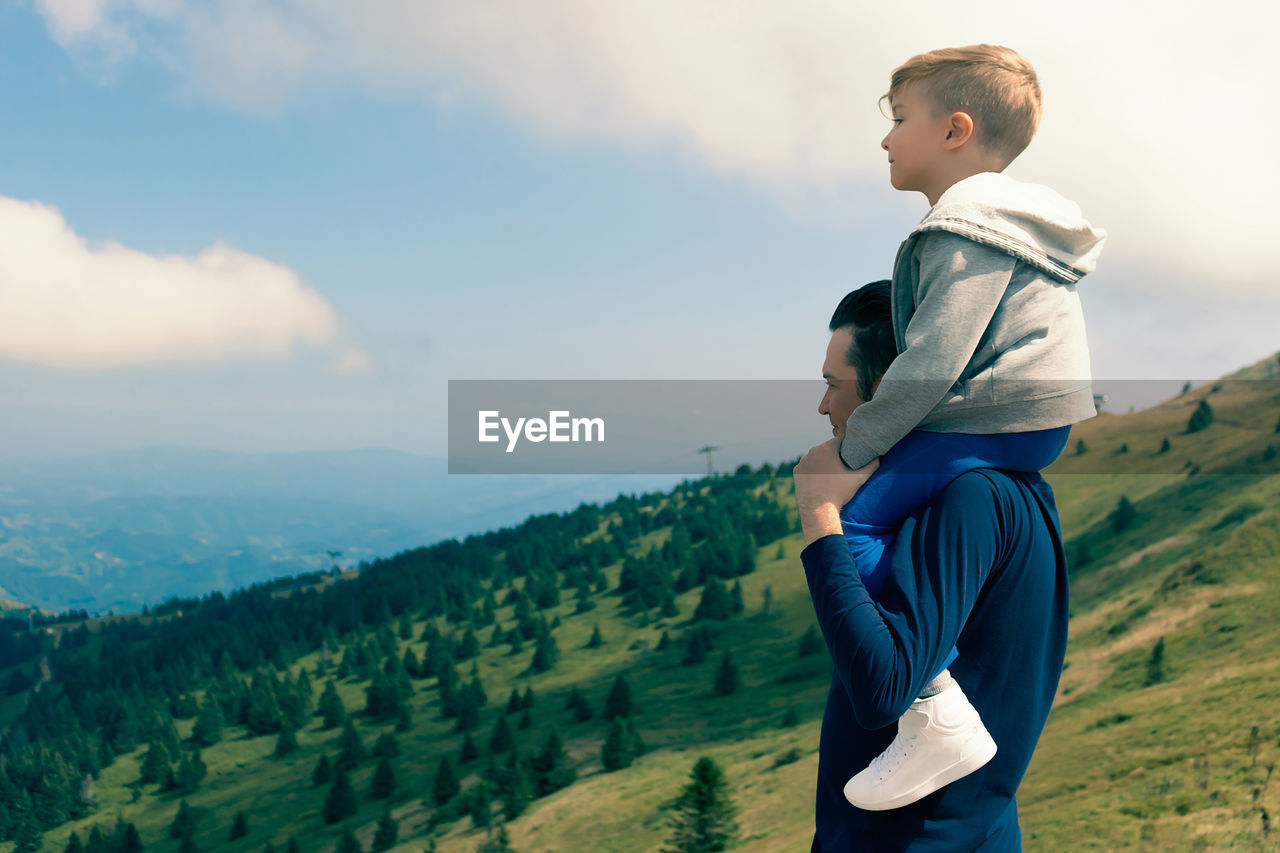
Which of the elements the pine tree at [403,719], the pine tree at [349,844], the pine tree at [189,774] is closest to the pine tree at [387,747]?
the pine tree at [403,719]

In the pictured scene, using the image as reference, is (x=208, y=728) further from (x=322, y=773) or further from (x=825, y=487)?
(x=825, y=487)

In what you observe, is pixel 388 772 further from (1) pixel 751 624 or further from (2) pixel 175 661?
(2) pixel 175 661

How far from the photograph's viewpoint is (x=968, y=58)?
258 cm

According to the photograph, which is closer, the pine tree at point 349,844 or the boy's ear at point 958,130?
the boy's ear at point 958,130

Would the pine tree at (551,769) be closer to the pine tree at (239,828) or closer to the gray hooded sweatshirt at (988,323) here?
the pine tree at (239,828)

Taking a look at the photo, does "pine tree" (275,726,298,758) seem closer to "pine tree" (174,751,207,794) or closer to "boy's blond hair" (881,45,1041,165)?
"pine tree" (174,751,207,794)

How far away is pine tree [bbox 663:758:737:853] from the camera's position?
48.9 meters

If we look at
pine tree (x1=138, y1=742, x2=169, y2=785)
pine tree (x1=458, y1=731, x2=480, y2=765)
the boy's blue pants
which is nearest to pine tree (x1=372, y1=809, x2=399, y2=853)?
pine tree (x1=458, y1=731, x2=480, y2=765)

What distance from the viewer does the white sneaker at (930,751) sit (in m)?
2.38

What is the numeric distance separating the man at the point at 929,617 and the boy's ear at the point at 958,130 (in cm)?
49

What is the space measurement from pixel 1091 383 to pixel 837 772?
143 cm

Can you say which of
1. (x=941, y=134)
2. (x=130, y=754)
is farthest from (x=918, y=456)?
(x=130, y=754)

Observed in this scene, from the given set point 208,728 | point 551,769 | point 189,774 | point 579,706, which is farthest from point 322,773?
point 551,769

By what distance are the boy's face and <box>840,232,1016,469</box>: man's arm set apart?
17.0 inches
